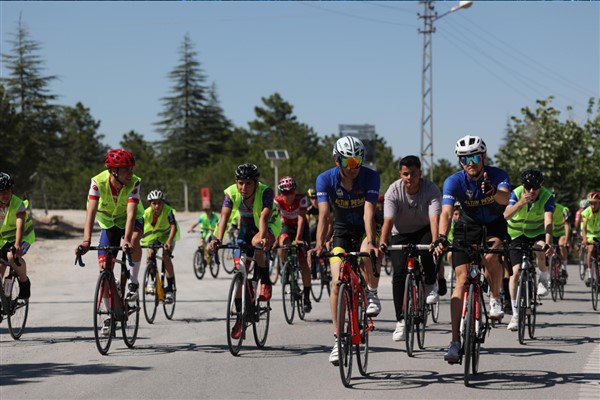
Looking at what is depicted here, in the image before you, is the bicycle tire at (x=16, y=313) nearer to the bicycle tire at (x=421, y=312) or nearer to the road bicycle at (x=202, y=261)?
the bicycle tire at (x=421, y=312)

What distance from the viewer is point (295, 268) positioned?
14.0m

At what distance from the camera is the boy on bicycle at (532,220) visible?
12122 millimetres

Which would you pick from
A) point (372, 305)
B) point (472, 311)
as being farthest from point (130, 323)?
point (472, 311)

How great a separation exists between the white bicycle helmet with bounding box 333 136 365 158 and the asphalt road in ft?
6.91

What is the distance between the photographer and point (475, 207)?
30.7 feet

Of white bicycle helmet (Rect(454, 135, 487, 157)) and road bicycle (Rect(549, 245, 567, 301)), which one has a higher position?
white bicycle helmet (Rect(454, 135, 487, 157))

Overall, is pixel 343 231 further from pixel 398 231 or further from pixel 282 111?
pixel 282 111

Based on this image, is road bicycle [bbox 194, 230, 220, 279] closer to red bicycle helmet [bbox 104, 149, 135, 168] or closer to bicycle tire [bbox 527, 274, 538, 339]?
bicycle tire [bbox 527, 274, 538, 339]

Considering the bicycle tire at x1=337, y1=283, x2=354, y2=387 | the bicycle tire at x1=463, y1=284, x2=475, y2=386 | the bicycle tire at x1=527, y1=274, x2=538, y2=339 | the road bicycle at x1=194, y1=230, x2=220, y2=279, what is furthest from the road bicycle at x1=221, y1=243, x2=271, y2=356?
the road bicycle at x1=194, y1=230, x2=220, y2=279

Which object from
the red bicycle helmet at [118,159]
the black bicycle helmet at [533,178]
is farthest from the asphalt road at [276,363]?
the red bicycle helmet at [118,159]

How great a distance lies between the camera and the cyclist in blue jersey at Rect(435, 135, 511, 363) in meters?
8.45

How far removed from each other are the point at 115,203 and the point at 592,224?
382 inches

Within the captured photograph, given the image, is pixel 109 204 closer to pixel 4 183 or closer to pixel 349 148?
pixel 4 183

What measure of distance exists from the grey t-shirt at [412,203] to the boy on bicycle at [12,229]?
4584 mm
